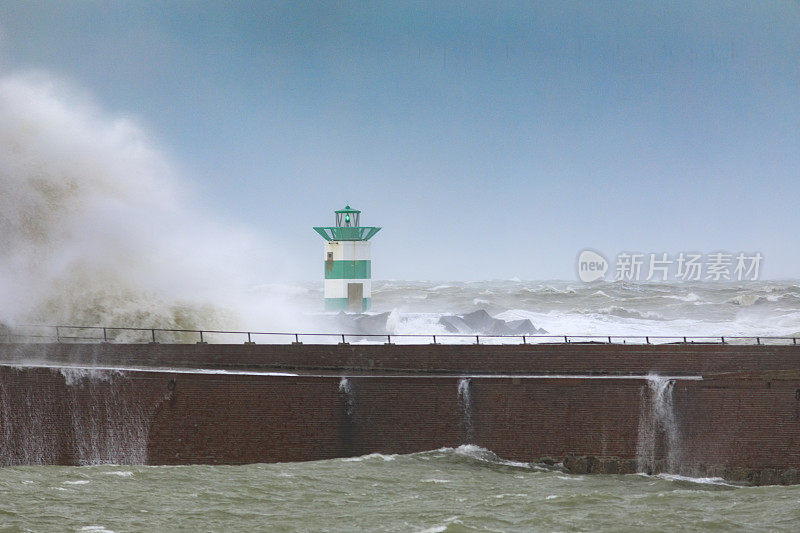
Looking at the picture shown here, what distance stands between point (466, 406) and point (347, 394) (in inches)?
81.1

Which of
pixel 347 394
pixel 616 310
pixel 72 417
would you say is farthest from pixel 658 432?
pixel 616 310

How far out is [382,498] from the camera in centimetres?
1278

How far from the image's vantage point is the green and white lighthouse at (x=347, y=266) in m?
27.2

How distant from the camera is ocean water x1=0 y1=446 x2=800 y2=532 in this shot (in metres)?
11.2

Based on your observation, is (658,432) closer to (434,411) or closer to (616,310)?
(434,411)

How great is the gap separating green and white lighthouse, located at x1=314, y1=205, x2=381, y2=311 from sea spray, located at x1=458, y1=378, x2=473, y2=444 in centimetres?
1170

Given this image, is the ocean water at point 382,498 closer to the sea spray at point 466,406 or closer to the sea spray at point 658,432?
the sea spray at point 466,406

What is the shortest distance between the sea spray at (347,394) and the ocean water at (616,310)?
1012 centimetres

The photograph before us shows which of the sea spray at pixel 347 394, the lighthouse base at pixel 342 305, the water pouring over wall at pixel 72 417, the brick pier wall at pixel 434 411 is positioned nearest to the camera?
the brick pier wall at pixel 434 411

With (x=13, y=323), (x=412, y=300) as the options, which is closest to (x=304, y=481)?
(x=13, y=323)

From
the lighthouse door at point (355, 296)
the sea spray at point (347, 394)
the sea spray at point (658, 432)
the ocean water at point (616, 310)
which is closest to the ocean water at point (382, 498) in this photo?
the sea spray at point (658, 432)

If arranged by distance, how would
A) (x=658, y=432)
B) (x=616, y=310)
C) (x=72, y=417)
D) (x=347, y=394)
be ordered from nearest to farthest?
(x=658, y=432)
(x=347, y=394)
(x=72, y=417)
(x=616, y=310)

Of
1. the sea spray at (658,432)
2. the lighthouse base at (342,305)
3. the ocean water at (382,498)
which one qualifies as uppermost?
the lighthouse base at (342,305)

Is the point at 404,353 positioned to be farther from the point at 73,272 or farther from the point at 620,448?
the point at 73,272
